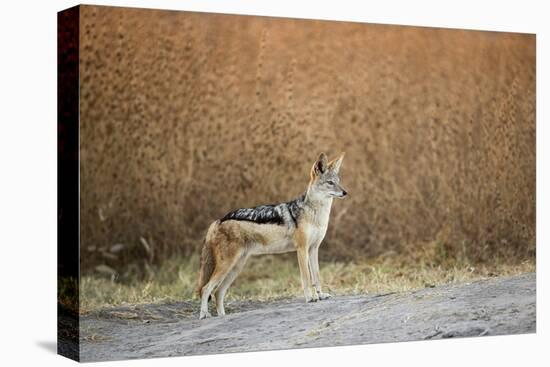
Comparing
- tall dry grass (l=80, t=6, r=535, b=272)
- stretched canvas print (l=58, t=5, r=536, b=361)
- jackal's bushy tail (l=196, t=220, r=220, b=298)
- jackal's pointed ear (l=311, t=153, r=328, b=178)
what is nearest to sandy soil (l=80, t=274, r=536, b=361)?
stretched canvas print (l=58, t=5, r=536, b=361)

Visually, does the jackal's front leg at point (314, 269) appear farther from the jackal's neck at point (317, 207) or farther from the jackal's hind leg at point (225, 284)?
the jackal's hind leg at point (225, 284)

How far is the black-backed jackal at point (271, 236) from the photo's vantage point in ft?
37.2

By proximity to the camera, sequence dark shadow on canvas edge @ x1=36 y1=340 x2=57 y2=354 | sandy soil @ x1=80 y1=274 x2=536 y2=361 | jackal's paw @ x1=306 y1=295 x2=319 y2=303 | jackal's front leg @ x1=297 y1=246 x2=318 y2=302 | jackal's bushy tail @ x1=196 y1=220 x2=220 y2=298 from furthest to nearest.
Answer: jackal's paw @ x1=306 y1=295 x2=319 y2=303 → jackal's front leg @ x1=297 y1=246 x2=318 y2=302 → jackal's bushy tail @ x1=196 y1=220 x2=220 y2=298 → dark shadow on canvas edge @ x1=36 y1=340 x2=57 y2=354 → sandy soil @ x1=80 y1=274 x2=536 y2=361

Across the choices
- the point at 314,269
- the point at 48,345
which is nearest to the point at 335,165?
the point at 314,269

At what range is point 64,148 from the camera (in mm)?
10977

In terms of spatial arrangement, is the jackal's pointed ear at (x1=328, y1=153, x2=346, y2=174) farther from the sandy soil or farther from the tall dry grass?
the sandy soil

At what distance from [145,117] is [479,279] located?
13.7 ft

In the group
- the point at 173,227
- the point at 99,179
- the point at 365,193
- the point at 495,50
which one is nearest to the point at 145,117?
the point at 99,179

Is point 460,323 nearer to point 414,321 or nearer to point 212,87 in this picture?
point 414,321

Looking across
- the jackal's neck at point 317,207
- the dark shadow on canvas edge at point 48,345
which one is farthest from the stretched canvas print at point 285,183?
the dark shadow on canvas edge at point 48,345

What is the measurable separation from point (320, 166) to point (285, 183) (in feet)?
4.74

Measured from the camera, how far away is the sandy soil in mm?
10734

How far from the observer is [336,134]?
1281cm

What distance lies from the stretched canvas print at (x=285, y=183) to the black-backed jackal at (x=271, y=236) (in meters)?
0.02
